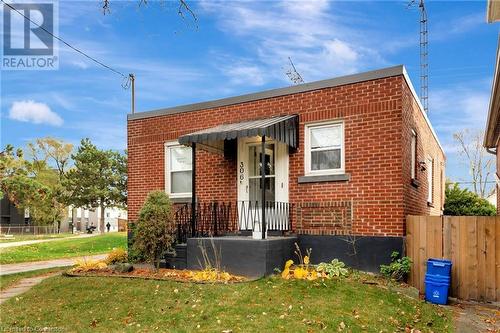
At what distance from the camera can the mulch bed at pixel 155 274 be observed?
26.8ft

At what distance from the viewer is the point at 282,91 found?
416 inches

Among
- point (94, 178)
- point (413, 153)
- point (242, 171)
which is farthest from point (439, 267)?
point (94, 178)

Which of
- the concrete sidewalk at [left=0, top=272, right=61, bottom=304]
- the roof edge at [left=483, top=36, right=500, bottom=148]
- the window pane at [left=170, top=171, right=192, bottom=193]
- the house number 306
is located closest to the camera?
the roof edge at [left=483, top=36, right=500, bottom=148]

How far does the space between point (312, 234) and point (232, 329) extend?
4.49 m

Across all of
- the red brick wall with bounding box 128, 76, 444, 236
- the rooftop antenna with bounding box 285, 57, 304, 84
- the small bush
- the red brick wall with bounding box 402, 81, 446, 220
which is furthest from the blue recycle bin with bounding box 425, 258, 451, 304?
the rooftop antenna with bounding box 285, 57, 304, 84

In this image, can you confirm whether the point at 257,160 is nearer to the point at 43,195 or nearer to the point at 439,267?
the point at 439,267

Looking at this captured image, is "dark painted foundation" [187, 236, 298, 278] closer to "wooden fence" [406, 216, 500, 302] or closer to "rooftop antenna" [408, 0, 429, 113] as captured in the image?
"wooden fence" [406, 216, 500, 302]

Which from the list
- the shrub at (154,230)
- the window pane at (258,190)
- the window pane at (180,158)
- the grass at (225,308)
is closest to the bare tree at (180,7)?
the grass at (225,308)

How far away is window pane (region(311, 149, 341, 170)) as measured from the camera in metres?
9.77

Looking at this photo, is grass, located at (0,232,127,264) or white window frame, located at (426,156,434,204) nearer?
white window frame, located at (426,156,434,204)

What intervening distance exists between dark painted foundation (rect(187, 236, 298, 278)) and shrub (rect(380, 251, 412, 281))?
208 cm

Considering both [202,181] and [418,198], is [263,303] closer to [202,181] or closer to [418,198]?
[202,181]

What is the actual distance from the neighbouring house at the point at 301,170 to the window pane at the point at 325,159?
0.08 ft

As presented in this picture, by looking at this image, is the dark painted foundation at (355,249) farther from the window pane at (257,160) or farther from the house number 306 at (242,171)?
the house number 306 at (242,171)
